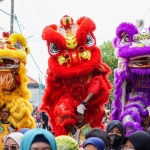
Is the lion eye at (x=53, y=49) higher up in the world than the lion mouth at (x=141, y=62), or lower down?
higher up

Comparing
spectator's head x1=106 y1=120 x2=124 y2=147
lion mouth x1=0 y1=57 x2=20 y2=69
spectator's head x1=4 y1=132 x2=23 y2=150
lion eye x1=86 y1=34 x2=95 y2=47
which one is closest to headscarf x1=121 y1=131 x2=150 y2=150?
spectator's head x1=4 y1=132 x2=23 y2=150

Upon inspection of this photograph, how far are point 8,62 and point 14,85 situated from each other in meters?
0.37

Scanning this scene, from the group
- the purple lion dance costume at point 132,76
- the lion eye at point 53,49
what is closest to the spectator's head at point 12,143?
the lion eye at point 53,49

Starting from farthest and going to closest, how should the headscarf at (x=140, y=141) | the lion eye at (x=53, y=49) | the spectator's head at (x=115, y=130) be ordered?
the lion eye at (x=53, y=49), the spectator's head at (x=115, y=130), the headscarf at (x=140, y=141)

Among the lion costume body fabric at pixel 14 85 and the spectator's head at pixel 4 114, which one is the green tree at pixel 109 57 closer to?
the lion costume body fabric at pixel 14 85

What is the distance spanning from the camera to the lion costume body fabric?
301 inches

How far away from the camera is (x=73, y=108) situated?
7.24 meters

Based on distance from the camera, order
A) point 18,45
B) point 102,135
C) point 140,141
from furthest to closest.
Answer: point 18,45
point 102,135
point 140,141

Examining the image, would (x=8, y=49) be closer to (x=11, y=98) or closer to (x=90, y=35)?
(x=11, y=98)

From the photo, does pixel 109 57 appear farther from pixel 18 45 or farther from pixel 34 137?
pixel 34 137

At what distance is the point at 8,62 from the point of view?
773 centimetres

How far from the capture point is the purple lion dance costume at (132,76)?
24.4 ft

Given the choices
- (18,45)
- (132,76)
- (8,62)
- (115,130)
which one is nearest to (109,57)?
(18,45)

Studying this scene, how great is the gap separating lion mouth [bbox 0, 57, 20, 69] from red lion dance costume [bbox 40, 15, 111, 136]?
0.55 meters
